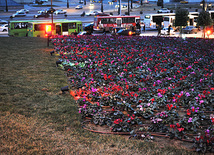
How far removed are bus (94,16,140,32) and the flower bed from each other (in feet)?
96.5

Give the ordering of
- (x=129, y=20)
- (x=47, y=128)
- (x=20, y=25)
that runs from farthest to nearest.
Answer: (x=129, y=20) → (x=20, y=25) → (x=47, y=128)

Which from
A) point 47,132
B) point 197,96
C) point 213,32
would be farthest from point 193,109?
point 213,32

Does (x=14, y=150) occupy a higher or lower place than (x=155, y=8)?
lower

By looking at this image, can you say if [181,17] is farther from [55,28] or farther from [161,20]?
[161,20]

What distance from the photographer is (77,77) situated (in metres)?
12.3

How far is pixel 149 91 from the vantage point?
10.4 metres

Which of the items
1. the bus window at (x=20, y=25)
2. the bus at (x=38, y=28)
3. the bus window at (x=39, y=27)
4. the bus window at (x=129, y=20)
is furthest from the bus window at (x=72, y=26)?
the bus window at (x=129, y=20)

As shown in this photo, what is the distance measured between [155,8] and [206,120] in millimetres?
78965

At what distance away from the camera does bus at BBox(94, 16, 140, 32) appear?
157ft

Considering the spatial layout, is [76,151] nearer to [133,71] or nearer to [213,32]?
[133,71]

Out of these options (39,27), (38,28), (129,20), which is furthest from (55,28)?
(129,20)

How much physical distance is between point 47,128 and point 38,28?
33.5 metres

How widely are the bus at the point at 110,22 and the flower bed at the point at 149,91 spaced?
2941 centimetres

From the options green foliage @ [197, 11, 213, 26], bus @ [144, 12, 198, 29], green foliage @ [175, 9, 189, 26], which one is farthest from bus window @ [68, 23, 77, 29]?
bus @ [144, 12, 198, 29]
